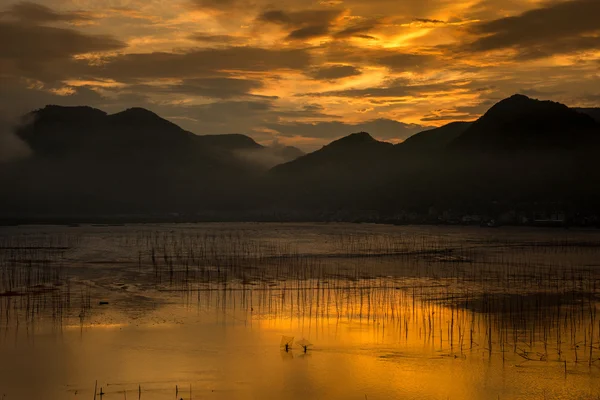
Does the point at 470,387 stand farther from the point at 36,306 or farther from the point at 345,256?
the point at 345,256

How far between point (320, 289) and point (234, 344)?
12845 mm

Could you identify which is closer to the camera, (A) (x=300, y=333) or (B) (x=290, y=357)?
(B) (x=290, y=357)

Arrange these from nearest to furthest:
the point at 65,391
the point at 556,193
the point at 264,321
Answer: the point at 65,391 < the point at 264,321 < the point at 556,193

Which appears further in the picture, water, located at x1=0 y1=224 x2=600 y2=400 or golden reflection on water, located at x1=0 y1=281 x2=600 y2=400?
water, located at x1=0 y1=224 x2=600 y2=400

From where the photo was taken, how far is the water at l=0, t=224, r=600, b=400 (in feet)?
59.1

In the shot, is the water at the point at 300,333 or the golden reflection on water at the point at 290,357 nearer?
the golden reflection on water at the point at 290,357

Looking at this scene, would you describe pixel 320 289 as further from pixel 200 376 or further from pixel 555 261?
pixel 555 261

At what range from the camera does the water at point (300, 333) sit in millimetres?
18000

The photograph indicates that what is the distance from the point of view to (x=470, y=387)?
1791 cm

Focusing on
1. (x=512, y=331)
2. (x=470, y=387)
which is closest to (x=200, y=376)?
(x=470, y=387)

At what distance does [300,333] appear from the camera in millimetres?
24109

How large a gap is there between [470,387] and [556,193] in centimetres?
16095

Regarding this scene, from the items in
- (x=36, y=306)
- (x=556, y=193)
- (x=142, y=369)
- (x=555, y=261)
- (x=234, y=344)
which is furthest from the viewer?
(x=556, y=193)

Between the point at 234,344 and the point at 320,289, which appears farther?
the point at 320,289
